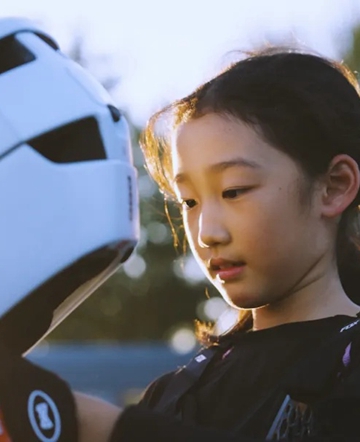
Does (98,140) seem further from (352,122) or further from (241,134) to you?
(352,122)

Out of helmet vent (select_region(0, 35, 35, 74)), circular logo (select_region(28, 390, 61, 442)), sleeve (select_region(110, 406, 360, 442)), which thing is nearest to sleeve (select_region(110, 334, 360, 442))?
sleeve (select_region(110, 406, 360, 442))

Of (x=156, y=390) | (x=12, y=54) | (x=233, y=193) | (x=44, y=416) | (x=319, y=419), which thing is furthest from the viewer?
(x=156, y=390)

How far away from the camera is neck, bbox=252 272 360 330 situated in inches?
85.4

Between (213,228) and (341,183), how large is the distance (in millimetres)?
320

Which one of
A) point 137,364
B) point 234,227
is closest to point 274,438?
point 234,227

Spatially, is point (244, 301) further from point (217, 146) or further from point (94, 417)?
point (94, 417)

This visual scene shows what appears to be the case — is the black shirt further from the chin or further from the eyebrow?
the eyebrow

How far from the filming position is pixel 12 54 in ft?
5.50

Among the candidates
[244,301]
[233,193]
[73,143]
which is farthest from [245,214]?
[73,143]

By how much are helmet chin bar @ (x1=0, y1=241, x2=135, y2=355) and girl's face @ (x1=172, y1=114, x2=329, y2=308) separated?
459mm

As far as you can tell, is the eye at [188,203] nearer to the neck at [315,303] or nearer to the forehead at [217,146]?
the forehead at [217,146]

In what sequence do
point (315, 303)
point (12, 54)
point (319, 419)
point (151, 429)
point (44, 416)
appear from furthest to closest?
point (315, 303) < point (319, 419) < point (12, 54) < point (151, 429) < point (44, 416)

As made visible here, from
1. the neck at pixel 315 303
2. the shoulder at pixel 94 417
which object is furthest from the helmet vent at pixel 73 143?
the neck at pixel 315 303

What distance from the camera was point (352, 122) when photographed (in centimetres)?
230
